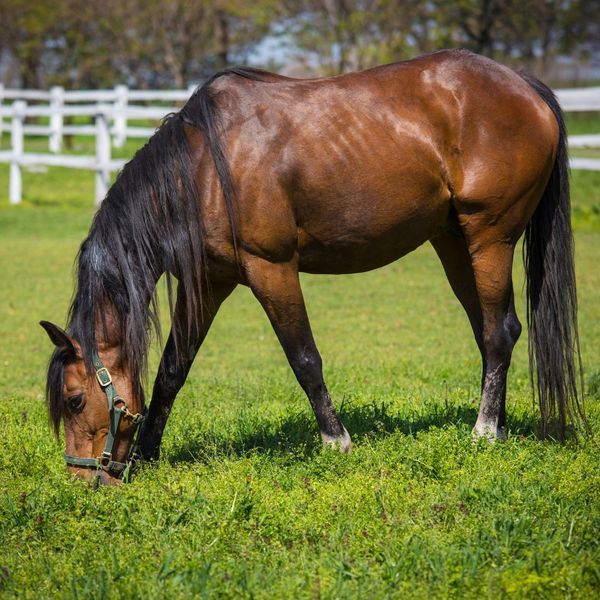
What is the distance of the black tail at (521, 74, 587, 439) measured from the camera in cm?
500

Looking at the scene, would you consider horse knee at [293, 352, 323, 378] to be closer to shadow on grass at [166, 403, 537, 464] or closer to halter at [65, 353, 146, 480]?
shadow on grass at [166, 403, 537, 464]

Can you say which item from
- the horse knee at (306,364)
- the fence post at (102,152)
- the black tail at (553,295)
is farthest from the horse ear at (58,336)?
the fence post at (102,152)

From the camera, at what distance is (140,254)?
447cm

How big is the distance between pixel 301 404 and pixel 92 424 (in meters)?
1.83

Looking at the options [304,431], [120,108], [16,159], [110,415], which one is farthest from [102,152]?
[110,415]

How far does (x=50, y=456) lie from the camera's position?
193 inches

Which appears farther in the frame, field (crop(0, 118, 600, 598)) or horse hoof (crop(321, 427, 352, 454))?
horse hoof (crop(321, 427, 352, 454))

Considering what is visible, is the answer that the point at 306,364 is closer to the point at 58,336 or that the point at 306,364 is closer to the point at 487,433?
the point at 487,433

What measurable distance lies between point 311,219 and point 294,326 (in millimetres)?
536

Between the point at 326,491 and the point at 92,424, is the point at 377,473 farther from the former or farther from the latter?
the point at 92,424

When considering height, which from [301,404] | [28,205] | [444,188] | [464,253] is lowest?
[28,205]

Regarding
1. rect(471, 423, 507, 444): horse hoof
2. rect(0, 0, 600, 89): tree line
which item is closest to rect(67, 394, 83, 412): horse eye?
rect(471, 423, 507, 444): horse hoof

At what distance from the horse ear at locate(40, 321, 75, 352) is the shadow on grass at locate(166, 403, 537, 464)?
36.2 inches

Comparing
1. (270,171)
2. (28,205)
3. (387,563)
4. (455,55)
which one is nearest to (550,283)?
(455,55)
